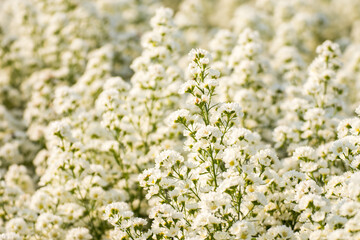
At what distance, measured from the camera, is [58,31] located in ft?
34.9

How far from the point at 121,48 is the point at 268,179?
22.1ft

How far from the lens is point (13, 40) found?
1053 centimetres

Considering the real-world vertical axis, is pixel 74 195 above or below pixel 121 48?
below

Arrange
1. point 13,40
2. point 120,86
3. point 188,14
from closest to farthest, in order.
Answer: point 120,86 → point 13,40 → point 188,14

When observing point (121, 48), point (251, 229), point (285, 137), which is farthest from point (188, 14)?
point (251, 229)

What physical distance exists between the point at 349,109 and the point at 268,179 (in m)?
4.10

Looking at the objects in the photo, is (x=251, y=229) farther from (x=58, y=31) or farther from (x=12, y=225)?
(x=58, y=31)

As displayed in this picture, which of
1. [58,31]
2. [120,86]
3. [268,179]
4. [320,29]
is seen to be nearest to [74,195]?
[120,86]

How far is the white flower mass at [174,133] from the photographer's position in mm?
4723

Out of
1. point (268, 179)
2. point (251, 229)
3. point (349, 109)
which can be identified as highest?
point (349, 109)

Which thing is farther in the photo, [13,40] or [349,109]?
[13,40]

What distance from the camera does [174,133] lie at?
6.91 m

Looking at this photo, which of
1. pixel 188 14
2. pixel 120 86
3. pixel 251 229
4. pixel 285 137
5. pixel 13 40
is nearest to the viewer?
pixel 251 229

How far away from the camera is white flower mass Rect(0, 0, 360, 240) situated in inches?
186
